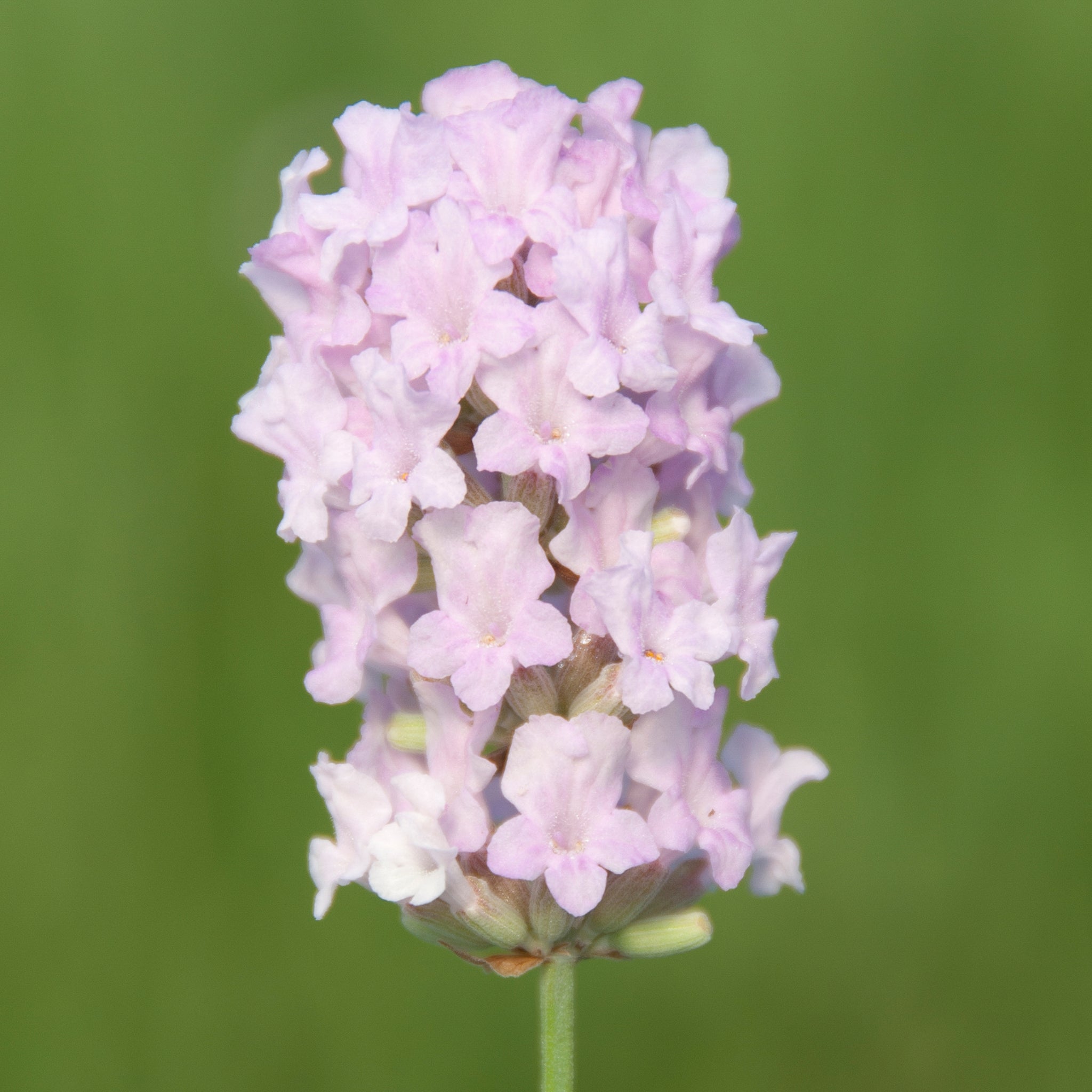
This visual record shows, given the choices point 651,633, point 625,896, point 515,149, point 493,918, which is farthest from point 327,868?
point 515,149

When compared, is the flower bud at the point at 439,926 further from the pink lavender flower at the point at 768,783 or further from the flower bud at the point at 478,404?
the flower bud at the point at 478,404

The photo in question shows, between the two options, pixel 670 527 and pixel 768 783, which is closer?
pixel 670 527

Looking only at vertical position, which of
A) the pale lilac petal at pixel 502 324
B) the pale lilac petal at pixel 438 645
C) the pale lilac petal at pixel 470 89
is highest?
the pale lilac petal at pixel 470 89

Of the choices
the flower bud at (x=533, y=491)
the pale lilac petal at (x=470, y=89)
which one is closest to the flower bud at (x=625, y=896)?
the flower bud at (x=533, y=491)

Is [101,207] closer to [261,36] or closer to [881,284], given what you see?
[261,36]

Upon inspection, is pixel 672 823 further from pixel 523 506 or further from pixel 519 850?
pixel 523 506

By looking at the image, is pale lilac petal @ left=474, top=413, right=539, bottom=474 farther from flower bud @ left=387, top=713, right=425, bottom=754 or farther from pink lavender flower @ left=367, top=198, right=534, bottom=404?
flower bud @ left=387, top=713, right=425, bottom=754
